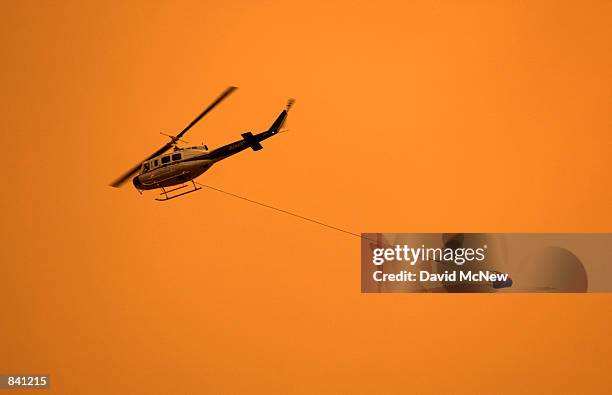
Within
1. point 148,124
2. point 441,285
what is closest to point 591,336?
point 441,285

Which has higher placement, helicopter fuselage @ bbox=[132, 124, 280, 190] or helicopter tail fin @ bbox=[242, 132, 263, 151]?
helicopter tail fin @ bbox=[242, 132, 263, 151]

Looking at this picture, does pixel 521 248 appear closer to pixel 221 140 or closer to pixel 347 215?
pixel 347 215

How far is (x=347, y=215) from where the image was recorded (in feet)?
15.7

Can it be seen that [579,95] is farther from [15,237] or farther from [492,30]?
[15,237]

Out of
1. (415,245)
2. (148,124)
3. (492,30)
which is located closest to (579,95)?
(492,30)

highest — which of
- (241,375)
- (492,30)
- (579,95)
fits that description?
(492,30)

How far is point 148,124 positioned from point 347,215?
4.48 feet

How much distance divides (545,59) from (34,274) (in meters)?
3.50

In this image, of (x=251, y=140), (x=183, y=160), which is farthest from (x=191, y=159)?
(x=251, y=140)

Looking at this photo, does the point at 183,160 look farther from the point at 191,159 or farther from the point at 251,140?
the point at 251,140

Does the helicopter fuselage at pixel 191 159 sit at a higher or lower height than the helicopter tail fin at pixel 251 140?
lower

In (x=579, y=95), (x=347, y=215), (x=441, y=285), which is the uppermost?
(x=579, y=95)

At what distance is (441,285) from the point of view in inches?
189

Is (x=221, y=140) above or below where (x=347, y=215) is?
above
